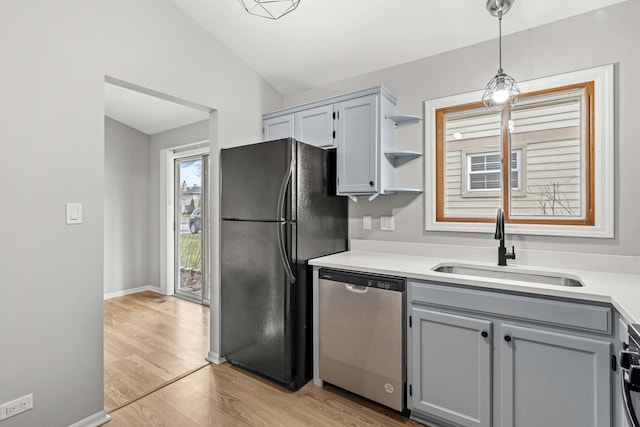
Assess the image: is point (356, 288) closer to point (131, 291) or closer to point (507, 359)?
point (507, 359)

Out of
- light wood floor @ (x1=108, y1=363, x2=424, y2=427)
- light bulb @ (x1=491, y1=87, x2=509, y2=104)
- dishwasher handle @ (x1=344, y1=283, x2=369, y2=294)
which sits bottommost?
light wood floor @ (x1=108, y1=363, x2=424, y2=427)

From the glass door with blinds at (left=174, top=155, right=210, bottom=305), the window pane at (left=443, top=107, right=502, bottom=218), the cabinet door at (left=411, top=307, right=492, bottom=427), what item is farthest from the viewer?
the glass door with blinds at (left=174, top=155, right=210, bottom=305)

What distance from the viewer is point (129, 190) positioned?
4.71m

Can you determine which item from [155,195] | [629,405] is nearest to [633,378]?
[629,405]

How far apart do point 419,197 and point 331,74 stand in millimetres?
1387

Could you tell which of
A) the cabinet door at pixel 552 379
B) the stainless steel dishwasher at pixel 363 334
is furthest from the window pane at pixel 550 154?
the stainless steel dishwasher at pixel 363 334

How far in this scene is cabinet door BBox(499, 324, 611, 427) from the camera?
1438 millimetres

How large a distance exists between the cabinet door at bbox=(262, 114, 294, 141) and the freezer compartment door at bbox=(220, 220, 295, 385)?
3.22ft

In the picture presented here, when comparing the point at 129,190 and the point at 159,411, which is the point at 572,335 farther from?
the point at 129,190

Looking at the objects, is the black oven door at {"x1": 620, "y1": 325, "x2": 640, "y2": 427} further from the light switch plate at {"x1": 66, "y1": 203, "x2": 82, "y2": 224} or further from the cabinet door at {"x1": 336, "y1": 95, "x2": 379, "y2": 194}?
the light switch plate at {"x1": 66, "y1": 203, "x2": 82, "y2": 224}

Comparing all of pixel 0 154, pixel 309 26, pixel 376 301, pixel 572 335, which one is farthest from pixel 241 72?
pixel 572 335

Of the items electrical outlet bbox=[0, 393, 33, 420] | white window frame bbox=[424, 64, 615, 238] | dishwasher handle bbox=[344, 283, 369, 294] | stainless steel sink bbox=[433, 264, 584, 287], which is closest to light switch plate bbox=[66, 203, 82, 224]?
electrical outlet bbox=[0, 393, 33, 420]

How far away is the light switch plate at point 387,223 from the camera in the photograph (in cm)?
273

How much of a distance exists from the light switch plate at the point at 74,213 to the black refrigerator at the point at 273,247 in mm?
1004
